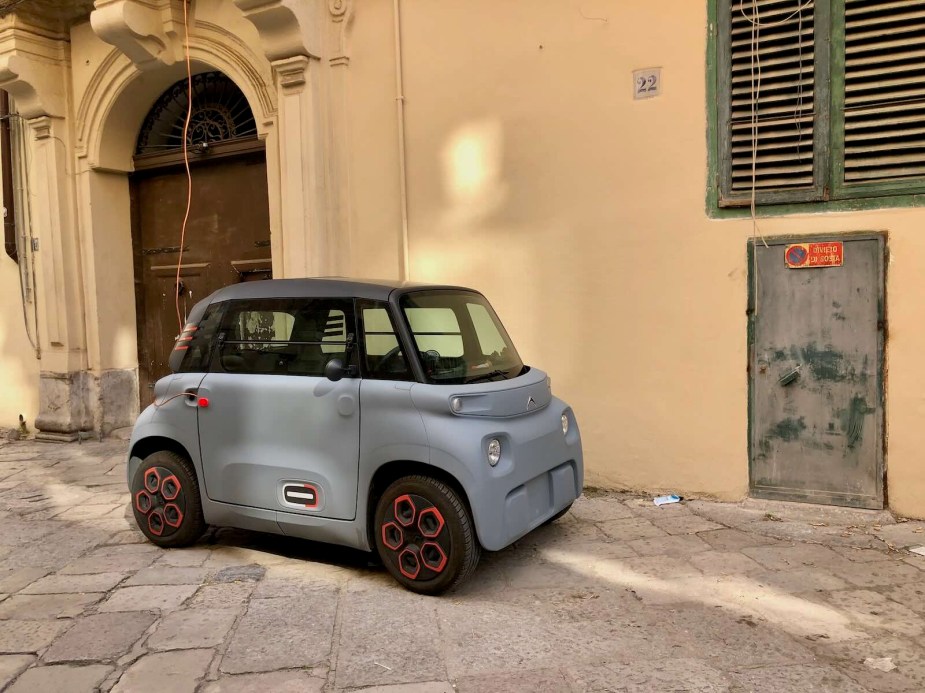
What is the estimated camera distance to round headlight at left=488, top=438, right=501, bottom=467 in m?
3.79

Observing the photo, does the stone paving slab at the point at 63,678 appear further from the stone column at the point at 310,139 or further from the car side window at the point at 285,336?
the stone column at the point at 310,139

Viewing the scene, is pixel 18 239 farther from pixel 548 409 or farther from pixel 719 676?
pixel 719 676

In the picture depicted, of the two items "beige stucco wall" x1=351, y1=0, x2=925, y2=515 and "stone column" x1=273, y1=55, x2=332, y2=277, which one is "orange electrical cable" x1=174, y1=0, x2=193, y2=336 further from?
"beige stucco wall" x1=351, y1=0, x2=925, y2=515

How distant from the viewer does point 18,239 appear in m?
8.70

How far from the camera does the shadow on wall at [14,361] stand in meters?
8.84

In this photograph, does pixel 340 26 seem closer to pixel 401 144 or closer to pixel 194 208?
pixel 401 144

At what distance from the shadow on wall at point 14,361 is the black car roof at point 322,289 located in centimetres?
554

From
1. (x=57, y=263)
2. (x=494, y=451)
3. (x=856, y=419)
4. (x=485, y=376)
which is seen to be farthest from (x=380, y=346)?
(x=57, y=263)

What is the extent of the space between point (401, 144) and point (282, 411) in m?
3.01

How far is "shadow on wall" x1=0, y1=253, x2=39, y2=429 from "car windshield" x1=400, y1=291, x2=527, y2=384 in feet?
21.5

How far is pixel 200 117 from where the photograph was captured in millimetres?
7980

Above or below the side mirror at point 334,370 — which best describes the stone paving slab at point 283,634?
below

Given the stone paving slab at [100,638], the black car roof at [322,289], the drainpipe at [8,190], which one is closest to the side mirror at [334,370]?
the black car roof at [322,289]

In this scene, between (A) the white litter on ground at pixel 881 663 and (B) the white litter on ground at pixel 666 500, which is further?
(B) the white litter on ground at pixel 666 500
